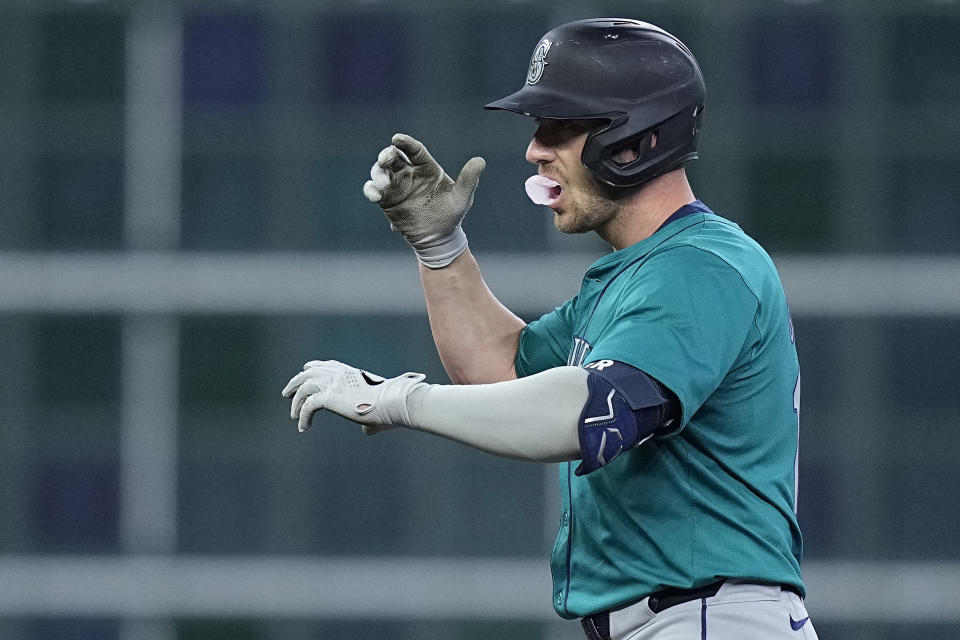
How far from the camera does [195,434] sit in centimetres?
1330

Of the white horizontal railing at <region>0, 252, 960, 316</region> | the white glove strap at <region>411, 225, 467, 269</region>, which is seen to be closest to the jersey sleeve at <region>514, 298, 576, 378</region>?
the white glove strap at <region>411, 225, 467, 269</region>

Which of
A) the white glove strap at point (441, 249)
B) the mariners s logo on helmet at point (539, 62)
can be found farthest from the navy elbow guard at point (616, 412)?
the white glove strap at point (441, 249)

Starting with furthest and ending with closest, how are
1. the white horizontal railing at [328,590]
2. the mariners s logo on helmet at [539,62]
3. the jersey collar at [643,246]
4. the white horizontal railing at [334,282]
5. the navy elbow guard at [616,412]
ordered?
the white horizontal railing at [328,590]
the white horizontal railing at [334,282]
the mariners s logo on helmet at [539,62]
the jersey collar at [643,246]
the navy elbow guard at [616,412]

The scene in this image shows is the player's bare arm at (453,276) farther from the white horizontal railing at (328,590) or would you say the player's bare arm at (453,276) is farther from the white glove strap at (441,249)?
the white horizontal railing at (328,590)

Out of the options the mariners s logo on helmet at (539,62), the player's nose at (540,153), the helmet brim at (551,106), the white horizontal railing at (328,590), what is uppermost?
the mariners s logo on helmet at (539,62)

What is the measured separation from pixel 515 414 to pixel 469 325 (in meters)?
1.16

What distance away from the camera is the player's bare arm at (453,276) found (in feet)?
14.7

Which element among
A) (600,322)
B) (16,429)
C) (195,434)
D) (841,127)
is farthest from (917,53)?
(600,322)

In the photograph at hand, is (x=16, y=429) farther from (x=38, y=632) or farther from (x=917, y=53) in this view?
(x=917, y=53)

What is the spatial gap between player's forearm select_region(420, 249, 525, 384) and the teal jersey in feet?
2.40

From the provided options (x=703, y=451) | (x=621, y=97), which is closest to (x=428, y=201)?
(x=621, y=97)

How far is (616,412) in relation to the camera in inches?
132

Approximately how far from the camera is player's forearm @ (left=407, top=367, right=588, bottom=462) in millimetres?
3402

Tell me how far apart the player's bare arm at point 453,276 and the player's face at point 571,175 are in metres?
0.40
